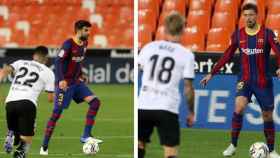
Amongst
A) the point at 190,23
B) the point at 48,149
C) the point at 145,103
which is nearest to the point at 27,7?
the point at 190,23

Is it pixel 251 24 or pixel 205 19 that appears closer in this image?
pixel 251 24

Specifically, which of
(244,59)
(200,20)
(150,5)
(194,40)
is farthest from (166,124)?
(150,5)

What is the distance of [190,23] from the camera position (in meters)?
16.7

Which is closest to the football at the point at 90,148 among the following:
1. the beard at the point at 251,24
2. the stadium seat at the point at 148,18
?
the beard at the point at 251,24

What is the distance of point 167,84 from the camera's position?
297 inches

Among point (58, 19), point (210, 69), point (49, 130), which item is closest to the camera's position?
point (49, 130)

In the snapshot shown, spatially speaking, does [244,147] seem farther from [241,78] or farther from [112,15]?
[112,15]

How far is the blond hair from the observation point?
730 centimetres

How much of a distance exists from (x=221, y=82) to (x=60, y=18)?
48.9ft

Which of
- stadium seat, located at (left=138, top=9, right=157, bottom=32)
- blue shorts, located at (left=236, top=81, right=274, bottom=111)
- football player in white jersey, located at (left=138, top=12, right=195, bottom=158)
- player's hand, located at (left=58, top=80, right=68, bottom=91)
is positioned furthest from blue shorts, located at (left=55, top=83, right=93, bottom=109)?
stadium seat, located at (left=138, top=9, right=157, bottom=32)

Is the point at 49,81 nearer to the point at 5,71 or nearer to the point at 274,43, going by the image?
the point at 5,71

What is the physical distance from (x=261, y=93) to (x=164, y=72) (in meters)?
3.44

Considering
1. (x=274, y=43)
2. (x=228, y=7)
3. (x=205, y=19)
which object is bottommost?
(x=274, y=43)

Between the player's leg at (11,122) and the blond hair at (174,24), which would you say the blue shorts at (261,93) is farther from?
the blond hair at (174,24)
